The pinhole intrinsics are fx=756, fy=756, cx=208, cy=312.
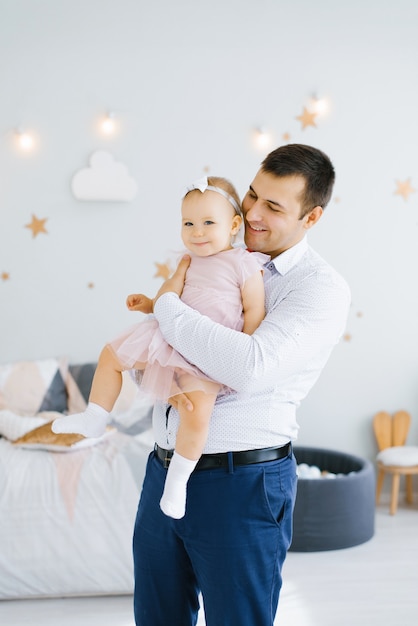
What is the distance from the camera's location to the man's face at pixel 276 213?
1549 mm

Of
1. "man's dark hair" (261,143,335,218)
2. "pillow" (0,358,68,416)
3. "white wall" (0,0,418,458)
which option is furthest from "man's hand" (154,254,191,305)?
"white wall" (0,0,418,458)

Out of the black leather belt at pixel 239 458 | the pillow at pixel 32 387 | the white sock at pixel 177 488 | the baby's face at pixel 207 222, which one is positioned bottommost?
the pillow at pixel 32 387

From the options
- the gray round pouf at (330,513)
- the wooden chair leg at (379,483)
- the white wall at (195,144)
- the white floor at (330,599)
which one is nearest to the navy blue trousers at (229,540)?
the white floor at (330,599)

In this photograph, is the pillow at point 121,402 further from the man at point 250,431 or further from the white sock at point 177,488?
the white sock at point 177,488

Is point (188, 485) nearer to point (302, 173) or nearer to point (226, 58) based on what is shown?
point (302, 173)

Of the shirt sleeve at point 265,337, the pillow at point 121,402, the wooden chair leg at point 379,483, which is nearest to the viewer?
the shirt sleeve at point 265,337

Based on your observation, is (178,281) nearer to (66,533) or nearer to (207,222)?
(207,222)

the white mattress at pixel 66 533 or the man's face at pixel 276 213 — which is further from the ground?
the man's face at pixel 276 213

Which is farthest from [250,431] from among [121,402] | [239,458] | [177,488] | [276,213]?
[121,402]

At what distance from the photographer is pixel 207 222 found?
5.19 feet

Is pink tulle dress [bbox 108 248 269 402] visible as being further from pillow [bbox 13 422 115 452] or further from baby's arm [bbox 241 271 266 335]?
pillow [bbox 13 422 115 452]

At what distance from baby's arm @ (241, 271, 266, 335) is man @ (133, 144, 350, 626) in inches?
1.5

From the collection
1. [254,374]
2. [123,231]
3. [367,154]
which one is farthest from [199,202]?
[367,154]

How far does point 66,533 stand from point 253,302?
1.64m
